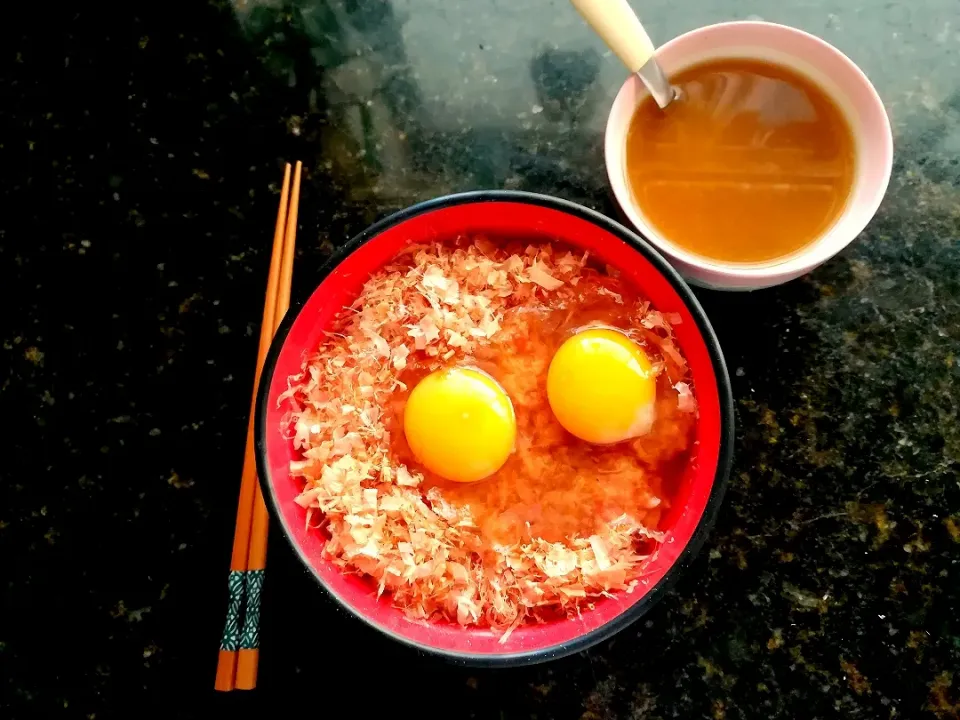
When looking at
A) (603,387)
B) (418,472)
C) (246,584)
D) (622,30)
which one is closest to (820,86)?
(622,30)

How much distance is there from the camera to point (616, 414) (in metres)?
1.23

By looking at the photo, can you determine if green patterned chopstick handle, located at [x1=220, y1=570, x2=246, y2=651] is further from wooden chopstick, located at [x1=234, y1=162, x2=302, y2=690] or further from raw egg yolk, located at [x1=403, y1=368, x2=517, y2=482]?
raw egg yolk, located at [x1=403, y1=368, x2=517, y2=482]

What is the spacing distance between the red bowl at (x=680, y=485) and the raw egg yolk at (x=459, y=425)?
19 cm

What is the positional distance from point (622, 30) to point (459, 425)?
2.01 feet

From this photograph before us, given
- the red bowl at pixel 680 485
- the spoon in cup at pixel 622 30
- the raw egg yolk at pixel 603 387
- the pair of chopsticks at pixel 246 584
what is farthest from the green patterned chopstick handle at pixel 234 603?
the spoon in cup at pixel 622 30

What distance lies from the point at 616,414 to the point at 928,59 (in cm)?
86

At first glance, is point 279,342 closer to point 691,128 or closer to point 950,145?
point 691,128

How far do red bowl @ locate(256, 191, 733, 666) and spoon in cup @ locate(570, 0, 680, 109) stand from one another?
0.24 meters

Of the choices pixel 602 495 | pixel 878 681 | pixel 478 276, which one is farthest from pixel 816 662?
pixel 478 276

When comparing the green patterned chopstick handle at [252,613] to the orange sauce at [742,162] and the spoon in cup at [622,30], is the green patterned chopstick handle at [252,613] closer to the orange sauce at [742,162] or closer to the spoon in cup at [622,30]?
the orange sauce at [742,162]

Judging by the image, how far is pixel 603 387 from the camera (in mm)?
1221

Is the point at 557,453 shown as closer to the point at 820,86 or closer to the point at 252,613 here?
the point at 252,613

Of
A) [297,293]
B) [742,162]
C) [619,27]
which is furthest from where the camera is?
[297,293]

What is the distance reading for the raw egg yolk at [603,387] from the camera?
1226 mm
